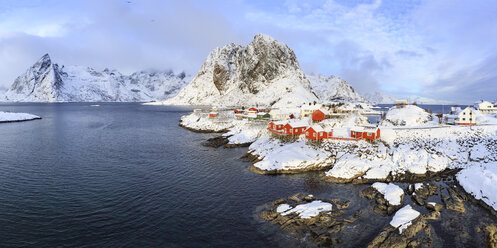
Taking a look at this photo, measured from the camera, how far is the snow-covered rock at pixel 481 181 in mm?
28094

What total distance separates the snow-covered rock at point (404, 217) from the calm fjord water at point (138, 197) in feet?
14.2

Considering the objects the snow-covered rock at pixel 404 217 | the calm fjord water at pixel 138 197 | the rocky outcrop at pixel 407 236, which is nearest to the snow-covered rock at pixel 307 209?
the calm fjord water at pixel 138 197

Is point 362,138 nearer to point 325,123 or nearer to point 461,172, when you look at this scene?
point 461,172

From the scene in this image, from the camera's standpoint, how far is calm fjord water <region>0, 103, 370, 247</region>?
2198 cm

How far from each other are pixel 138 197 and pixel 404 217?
27420 millimetres

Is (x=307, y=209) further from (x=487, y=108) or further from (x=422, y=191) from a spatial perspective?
(x=487, y=108)

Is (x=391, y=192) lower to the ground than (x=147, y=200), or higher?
higher

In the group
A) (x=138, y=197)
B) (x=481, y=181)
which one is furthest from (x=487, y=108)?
(x=138, y=197)

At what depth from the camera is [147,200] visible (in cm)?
2927

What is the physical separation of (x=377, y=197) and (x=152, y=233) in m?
23.3

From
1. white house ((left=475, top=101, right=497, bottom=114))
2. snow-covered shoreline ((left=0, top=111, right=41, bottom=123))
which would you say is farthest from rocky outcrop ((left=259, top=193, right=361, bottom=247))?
snow-covered shoreline ((left=0, top=111, right=41, bottom=123))

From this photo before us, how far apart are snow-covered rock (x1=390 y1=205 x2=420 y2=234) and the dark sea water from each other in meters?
1.10

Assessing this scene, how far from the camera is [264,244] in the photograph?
20.9m

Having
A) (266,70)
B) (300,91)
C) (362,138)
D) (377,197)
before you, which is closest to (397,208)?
(377,197)
